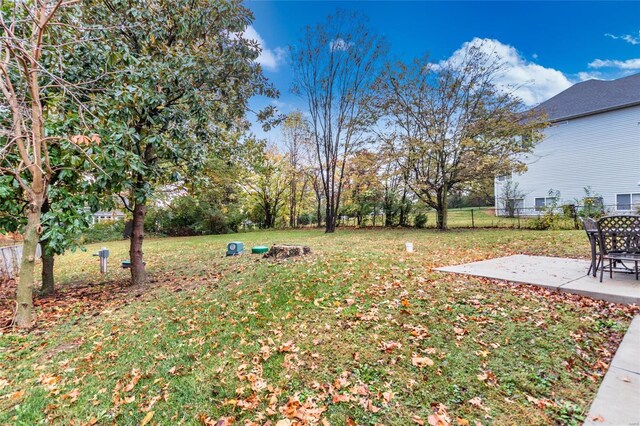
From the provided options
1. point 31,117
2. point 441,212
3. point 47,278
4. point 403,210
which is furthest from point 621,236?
point 403,210

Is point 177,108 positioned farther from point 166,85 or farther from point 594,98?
point 594,98

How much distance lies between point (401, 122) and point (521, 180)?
30.6ft

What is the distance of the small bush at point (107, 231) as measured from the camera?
16897 mm

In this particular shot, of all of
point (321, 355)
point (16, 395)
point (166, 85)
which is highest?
point (166, 85)

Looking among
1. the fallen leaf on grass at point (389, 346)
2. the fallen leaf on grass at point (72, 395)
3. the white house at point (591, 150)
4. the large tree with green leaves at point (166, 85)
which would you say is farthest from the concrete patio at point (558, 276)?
the white house at point (591, 150)

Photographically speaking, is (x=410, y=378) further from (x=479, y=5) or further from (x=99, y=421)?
(x=479, y=5)

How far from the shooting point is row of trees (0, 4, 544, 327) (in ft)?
12.5

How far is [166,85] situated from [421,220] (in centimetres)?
1354

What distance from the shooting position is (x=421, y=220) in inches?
608

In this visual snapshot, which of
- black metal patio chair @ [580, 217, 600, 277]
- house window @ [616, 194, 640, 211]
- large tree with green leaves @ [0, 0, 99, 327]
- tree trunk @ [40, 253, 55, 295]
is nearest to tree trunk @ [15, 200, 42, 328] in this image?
large tree with green leaves @ [0, 0, 99, 327]

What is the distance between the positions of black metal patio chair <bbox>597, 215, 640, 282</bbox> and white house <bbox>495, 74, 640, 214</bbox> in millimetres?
10662

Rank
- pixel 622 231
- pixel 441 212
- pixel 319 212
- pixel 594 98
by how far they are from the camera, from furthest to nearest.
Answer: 1. pixel 319 212
2. pixel 594 98
3. pixel 441 212
4. pixel 622 231

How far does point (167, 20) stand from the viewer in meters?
5.18

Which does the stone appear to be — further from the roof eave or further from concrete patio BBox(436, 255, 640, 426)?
the roof eave
